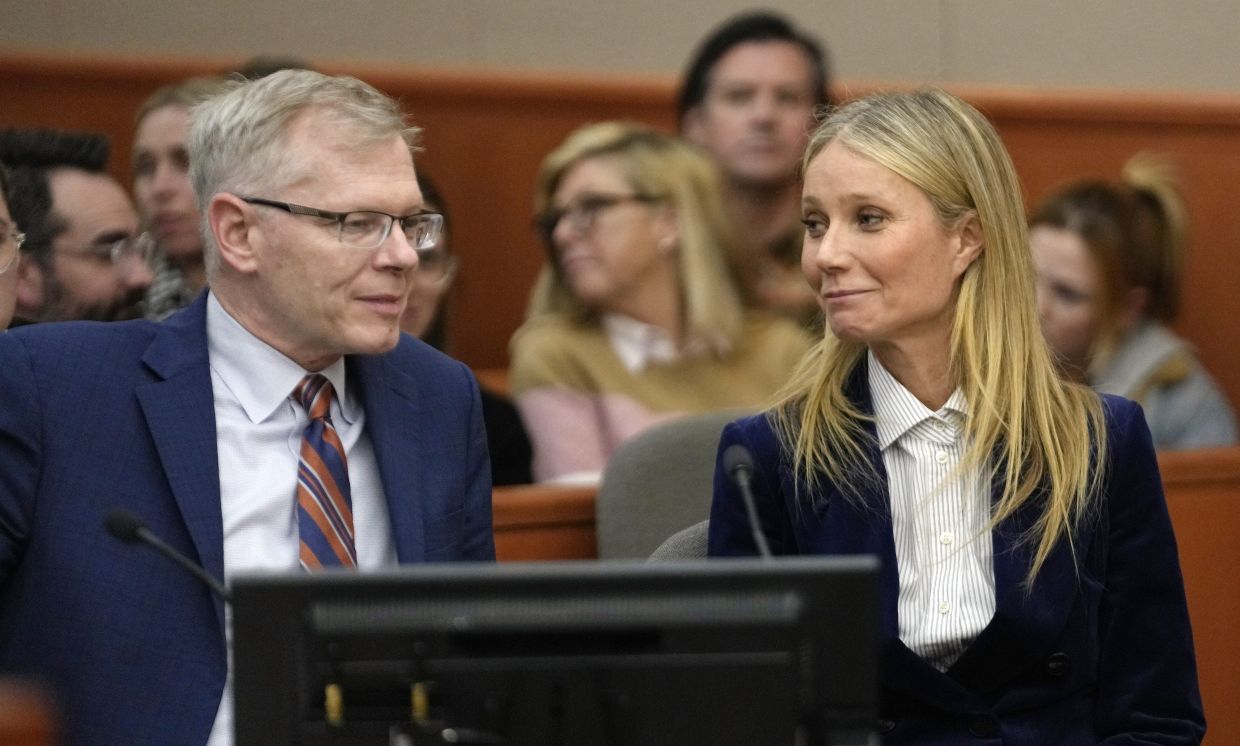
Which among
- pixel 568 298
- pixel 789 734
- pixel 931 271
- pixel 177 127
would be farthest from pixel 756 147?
pixel 789 734

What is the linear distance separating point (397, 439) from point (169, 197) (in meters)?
1.43

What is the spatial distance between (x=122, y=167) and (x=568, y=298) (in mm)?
1312

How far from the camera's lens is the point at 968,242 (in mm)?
2236

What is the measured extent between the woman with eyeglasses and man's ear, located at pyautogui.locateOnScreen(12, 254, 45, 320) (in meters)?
1.02

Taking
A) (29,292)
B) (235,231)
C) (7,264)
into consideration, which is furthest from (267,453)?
(29,292)

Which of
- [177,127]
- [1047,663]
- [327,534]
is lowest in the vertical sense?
[1047,663]

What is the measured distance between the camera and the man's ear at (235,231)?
2178 mm

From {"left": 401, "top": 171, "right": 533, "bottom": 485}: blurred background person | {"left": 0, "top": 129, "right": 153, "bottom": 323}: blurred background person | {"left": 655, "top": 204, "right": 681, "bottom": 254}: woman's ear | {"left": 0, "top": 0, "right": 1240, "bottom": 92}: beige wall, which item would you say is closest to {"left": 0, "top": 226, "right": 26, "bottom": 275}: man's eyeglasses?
{"left": 0, "top": 129, "right": 153, "bottom": 323}: blurred background person

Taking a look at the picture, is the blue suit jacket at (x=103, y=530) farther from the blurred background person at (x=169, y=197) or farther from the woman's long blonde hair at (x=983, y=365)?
the blurred background person at (x=169, y=197)

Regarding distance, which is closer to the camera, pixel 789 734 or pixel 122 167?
pixel 789 734

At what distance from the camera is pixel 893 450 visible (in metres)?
2.21

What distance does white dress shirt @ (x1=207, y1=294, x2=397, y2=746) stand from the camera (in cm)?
211

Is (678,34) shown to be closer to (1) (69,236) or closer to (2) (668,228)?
(2) (668,228)

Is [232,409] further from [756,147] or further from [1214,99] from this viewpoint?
[1214,99]
